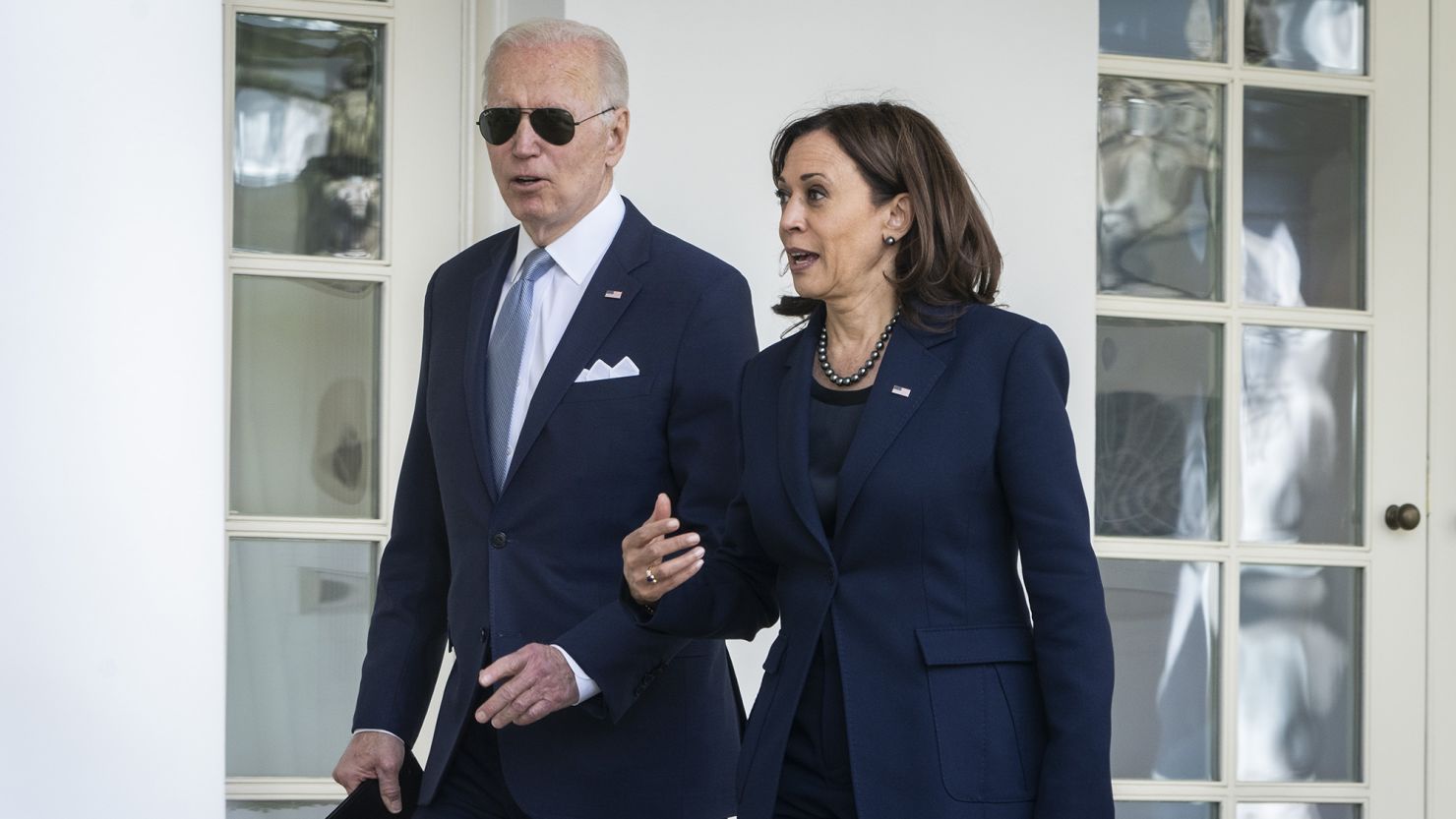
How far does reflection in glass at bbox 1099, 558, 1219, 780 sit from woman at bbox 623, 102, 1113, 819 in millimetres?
1902

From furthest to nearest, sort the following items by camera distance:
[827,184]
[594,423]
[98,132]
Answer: [594,423], [827,184], [98,132]

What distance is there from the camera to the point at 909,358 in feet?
6.97

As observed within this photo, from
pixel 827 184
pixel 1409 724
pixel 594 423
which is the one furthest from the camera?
pixel 1409 724

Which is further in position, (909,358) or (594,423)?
(594,423)

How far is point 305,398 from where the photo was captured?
11.9 feet

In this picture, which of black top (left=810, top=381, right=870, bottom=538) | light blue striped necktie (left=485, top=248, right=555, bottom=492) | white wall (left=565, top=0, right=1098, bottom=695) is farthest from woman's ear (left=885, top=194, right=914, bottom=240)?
white wall (left=565, top=0, right=1098, bottom=695)

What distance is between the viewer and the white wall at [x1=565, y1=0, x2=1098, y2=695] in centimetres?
346

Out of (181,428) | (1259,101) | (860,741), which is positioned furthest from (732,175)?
(181,428)

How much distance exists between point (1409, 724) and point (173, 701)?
3223mm

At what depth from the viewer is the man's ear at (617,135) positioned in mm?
2561

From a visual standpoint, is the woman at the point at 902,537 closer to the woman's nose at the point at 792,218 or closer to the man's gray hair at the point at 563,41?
the woman's nose at the point at 792,218

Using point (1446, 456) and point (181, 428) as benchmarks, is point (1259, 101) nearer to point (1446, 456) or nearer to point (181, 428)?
point (1446, 456)

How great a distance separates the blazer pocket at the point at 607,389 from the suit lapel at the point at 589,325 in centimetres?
1

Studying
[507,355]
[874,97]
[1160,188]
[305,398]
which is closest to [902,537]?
[507,355]
